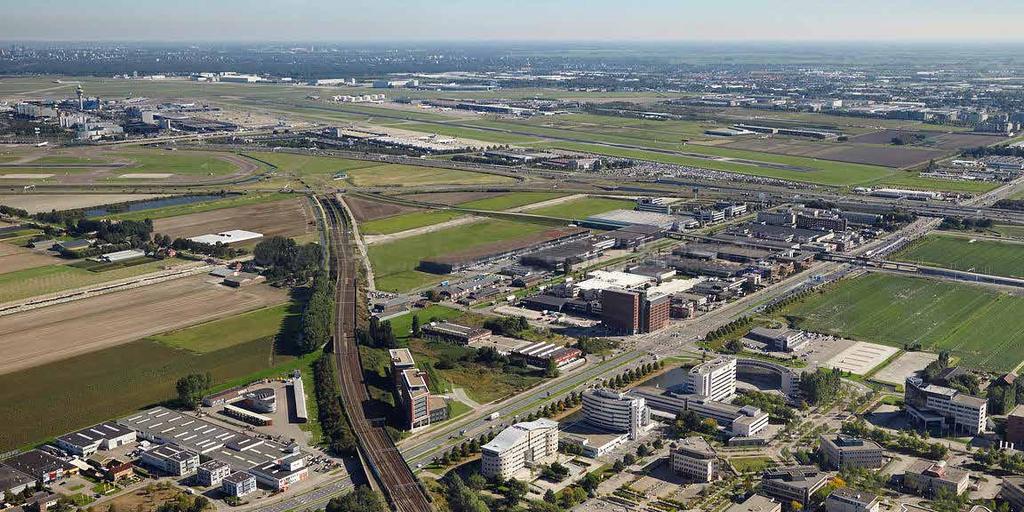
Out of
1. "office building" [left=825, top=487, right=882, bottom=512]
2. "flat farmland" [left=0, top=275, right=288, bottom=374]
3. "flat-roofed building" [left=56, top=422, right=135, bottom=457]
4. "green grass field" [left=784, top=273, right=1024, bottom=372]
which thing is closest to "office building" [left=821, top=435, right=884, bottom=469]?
"office building" [left=825, top=487, right=882, bottom=512]

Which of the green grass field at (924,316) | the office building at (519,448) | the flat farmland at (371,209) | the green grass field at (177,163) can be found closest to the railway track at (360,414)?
the office building at (519,448)

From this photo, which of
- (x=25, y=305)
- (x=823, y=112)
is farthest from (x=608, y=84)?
(x=25, y=305)

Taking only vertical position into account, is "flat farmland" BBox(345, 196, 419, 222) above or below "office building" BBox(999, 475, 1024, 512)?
above

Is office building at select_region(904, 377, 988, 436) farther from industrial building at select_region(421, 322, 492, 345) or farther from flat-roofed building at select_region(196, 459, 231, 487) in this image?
flat-roofed building at select_region(196, 459, 231, 487)

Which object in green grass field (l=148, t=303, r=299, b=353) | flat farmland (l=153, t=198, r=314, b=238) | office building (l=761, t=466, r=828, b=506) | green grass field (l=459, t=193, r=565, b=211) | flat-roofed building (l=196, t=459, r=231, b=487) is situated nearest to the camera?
office building (l=761, t=466, r=828, b=506)

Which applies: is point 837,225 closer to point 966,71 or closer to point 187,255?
point 187,255

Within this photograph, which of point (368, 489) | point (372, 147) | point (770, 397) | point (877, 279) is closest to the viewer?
point (368, 489)
